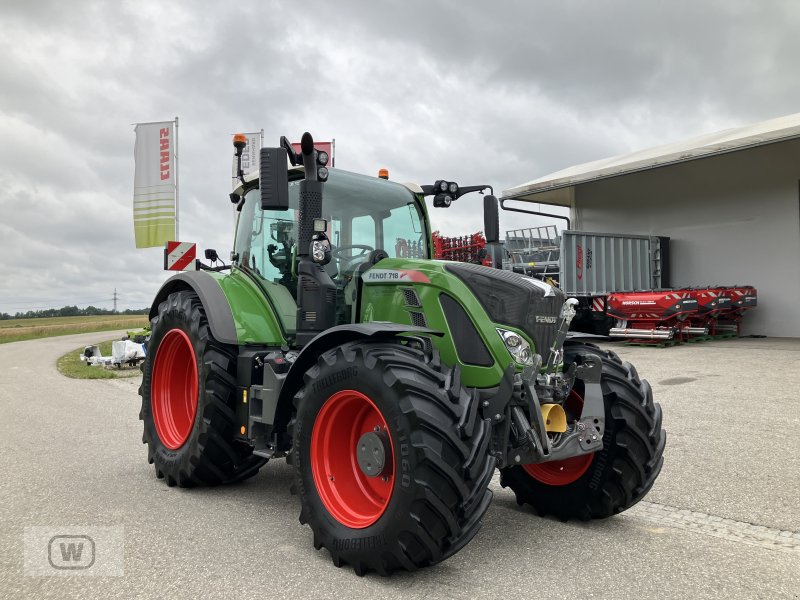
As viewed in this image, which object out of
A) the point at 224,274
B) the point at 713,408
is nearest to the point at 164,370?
the point at 224,274

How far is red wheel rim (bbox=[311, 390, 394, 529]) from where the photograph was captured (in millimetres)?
3543

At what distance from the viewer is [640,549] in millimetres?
3602

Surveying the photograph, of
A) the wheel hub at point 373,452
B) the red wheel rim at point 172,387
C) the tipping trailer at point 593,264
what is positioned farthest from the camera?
the tipping trailer at point 593,264

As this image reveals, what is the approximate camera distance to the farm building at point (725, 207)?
15.9 metres

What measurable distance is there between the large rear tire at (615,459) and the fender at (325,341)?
115cm

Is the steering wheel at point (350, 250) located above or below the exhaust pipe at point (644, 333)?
above

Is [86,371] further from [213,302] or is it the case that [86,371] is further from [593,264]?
[593,264]

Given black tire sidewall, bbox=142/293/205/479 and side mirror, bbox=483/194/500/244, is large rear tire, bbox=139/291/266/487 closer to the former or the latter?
black tire sidewall, bbox=142/293/205/479

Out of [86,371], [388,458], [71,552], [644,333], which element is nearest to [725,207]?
[644,333]

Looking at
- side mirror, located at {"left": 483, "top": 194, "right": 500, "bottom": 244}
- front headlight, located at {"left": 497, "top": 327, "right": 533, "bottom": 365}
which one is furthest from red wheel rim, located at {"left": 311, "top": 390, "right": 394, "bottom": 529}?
side mirror, located at {"left": 483, "top": 194, "right": 500, "bottom": 244}

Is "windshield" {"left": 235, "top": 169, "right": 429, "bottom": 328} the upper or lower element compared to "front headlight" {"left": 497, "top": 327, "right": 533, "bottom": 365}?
upper

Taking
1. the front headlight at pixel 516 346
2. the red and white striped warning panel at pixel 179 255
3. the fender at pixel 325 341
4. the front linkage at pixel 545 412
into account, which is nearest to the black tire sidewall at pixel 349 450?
the fender at pixel 325 341

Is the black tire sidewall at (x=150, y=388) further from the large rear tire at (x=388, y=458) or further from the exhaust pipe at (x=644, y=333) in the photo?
the exhaust pipe at (x=644, y=333)

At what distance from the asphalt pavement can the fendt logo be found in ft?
0.49
